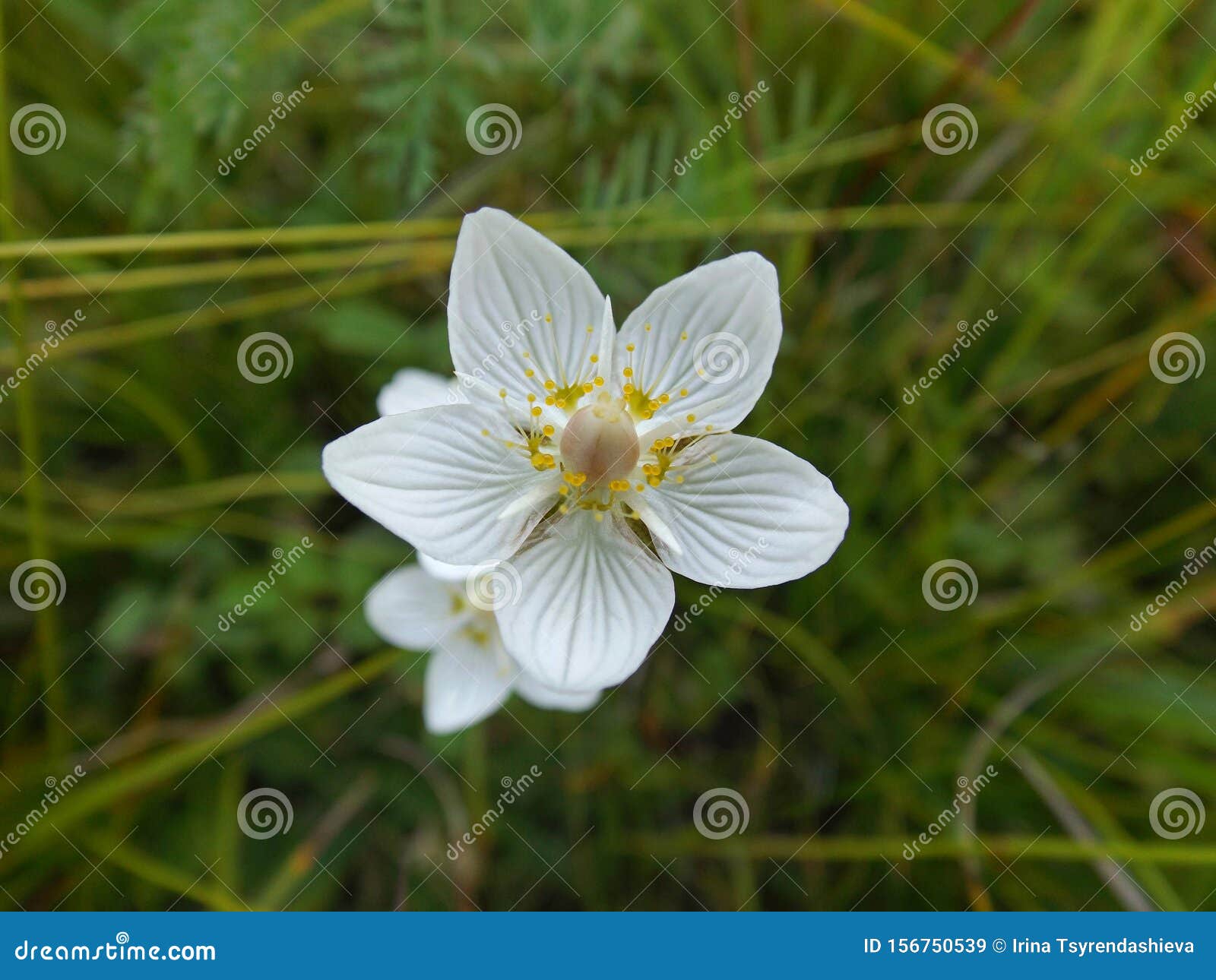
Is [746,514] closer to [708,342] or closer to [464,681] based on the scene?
[708,342]

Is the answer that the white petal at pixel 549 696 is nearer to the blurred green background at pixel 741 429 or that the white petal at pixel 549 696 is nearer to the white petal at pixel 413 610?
the white petal at pixel 413 610

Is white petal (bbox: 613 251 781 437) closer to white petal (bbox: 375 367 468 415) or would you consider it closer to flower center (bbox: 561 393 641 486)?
flower center (bbox: 561 393 641 486)

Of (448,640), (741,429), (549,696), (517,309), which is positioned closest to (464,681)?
(448,640)

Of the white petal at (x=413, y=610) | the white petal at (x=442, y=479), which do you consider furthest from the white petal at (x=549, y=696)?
the white petal at (x=442, y=479)

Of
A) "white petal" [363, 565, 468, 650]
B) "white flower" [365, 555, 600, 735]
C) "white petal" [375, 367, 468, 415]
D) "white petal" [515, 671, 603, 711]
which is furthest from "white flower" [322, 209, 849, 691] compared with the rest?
"white petal" [363, 565, 468, 650]

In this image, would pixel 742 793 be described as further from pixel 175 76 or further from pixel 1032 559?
pixel 175 76

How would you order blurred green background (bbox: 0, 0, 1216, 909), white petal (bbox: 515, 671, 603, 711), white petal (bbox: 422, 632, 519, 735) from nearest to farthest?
white petal (bbox: 515, 671, 603, 711)
white petal (bbox: 422, 632, 519, 735)
blurred green background (bbox: 0, 0, 1216, 909)

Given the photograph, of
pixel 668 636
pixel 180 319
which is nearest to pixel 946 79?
pixel 668 636

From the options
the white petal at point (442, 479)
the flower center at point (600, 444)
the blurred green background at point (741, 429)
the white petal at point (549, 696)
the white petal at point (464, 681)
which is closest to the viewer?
the white petal at point (442, 479)
